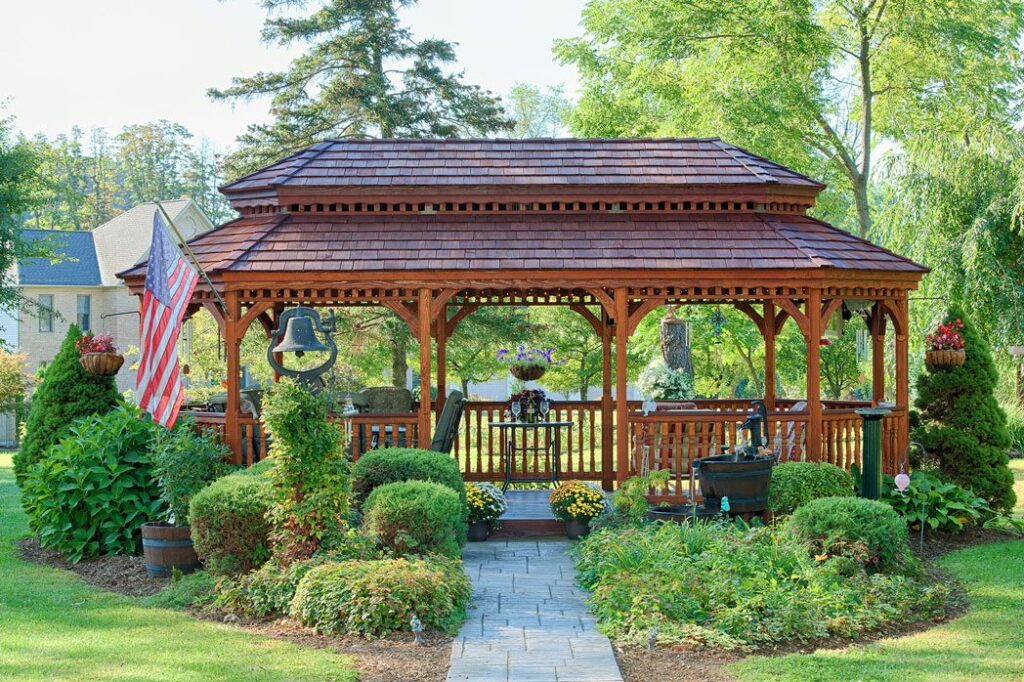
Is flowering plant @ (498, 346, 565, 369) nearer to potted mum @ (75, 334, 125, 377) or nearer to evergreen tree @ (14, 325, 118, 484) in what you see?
potted mum @ (75, 334, 125, 377)

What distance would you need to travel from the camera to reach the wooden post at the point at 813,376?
38.5ft

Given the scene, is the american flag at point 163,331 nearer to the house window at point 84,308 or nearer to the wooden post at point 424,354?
the wooden post at point 424,354

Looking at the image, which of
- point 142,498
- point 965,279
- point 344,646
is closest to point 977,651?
point 344,646

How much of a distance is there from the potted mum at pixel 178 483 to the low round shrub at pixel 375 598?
6.99ft

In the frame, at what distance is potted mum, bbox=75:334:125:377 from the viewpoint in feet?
39.4

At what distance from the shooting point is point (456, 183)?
1269 cm

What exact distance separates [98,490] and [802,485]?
687cm

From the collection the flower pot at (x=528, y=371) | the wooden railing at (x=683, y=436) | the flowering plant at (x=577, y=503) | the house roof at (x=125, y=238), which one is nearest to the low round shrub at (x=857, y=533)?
the wooden railing at (x=683, y=436)

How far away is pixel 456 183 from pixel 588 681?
23.8ft

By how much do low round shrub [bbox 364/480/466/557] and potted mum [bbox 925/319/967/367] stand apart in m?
6.50

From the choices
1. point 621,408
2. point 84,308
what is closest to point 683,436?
point 621,408

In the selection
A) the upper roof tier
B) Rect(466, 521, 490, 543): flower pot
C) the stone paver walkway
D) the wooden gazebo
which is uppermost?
the upper roof tier

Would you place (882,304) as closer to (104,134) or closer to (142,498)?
A: (142,498)

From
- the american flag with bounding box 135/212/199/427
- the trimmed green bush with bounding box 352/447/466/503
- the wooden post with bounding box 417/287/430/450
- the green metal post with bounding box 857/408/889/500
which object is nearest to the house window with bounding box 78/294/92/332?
the wooden post with bounding box 417/287/430/450
